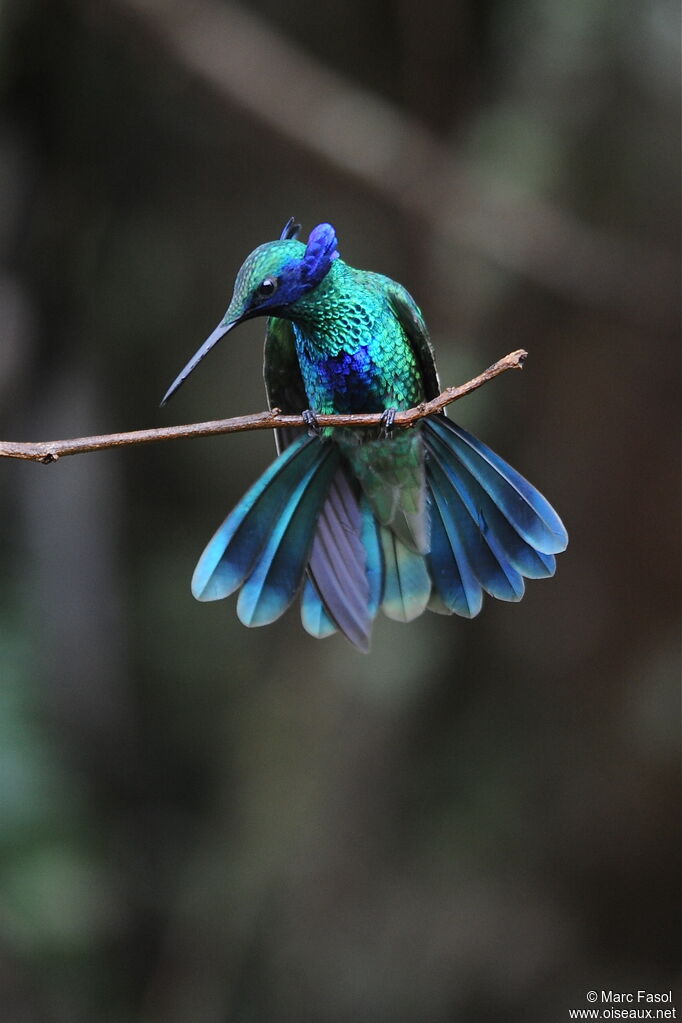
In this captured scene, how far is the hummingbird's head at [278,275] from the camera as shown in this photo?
1.62 metres

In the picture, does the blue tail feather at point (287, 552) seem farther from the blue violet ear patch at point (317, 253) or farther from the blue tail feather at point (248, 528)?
the blue violet ear patch at point (317, 253)

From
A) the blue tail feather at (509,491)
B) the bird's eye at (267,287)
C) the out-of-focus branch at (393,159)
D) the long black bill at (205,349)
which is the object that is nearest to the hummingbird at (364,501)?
the blue tail feather at (509,491)

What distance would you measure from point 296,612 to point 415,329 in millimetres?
1823

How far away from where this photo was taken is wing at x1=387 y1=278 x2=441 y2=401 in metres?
2.15

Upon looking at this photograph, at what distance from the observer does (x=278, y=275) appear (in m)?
1.69

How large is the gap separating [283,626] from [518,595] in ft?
7.60

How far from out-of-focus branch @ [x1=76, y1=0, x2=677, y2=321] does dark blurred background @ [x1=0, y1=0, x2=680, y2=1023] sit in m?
0.01

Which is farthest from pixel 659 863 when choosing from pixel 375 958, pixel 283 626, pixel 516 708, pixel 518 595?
pixel 518 595

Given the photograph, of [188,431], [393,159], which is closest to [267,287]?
[188,431]

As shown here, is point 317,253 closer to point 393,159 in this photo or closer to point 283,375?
point 283,375

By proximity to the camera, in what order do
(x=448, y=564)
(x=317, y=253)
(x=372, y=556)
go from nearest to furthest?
(x=317, y=253) < (x=448, y=564) < (x=372, y=556)

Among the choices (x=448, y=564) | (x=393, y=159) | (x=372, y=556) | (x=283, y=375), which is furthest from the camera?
(x=393, y=159)

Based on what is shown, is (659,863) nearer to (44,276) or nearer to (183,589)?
(183,589)

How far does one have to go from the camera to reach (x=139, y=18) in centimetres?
363
